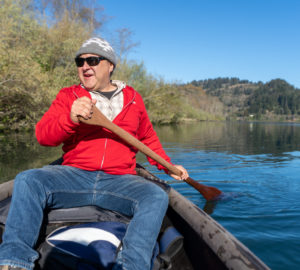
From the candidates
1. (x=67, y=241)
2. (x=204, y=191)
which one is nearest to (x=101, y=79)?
(x=67, y=241)

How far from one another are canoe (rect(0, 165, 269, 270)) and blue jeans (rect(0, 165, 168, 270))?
26cm

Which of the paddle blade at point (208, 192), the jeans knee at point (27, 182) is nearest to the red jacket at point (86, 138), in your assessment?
the jeans knee at point (27, 182)

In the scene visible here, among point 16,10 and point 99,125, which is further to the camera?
point 16,10

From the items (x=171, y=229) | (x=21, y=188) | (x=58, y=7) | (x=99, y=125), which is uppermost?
(x=58, y=7)

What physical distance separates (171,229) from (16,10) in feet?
43.1

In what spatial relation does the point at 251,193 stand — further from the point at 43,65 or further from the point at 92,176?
the point at 43,65

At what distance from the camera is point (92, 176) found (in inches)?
76.3

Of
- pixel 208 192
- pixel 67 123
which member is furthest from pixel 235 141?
pixel 67 123

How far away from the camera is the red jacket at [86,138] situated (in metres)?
1.89

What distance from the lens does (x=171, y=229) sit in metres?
1.95

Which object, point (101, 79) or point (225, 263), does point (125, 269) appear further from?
point (101, 79)

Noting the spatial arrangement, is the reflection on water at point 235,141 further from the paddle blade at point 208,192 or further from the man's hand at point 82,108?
the man's hand at point 82,108

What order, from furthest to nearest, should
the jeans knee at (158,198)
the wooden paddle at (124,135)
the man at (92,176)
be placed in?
the wooden paddle at (124,135) → the jeans knee at (158,198) → the man at (92,176)

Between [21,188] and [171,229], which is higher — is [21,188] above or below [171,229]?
above
